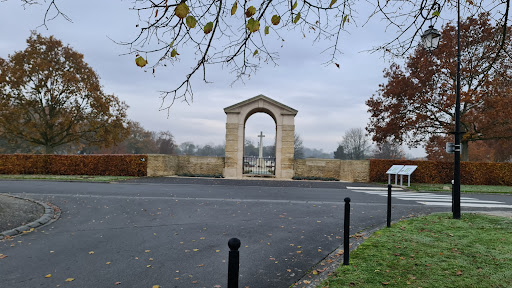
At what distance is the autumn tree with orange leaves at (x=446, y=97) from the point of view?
65.7 ft

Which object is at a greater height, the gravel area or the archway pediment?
the archway pediment

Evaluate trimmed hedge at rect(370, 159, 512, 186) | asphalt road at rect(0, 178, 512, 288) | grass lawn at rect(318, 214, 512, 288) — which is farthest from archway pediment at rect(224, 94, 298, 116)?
grass lawn at rect(318, 214, 512, 288)

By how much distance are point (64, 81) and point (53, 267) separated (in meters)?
26.6

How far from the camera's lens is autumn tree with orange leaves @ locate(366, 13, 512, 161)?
65.7ft

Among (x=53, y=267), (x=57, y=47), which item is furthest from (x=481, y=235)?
(x=57, y=47)

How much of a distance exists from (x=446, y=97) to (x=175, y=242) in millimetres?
21059

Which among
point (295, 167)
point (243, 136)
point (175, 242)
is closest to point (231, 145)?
point (243, 136)

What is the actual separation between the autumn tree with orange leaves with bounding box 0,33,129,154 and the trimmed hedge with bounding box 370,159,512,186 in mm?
22528

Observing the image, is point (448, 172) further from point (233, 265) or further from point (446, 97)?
point (233, 265)

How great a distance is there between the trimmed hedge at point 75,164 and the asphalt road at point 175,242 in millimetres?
11261

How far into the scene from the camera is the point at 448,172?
66.4 ft

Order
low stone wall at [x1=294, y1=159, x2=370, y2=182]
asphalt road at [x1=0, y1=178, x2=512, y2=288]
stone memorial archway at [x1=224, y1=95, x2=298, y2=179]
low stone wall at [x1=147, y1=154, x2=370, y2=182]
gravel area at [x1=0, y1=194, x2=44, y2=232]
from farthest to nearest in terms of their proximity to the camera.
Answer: low stone wall at [x1=294, y1=159, x2=370, y2=182] → stone memorial archway at [x1=224, y1=95, x2=298, y2=179] → low stone wall at [x1=147, y1=154, x2=370, y2=182] → gravel area at [x1=0, y1=194, x2=44, y2=232] → asphalt road at [x1=0, y1=178, x2=512, y2=288]

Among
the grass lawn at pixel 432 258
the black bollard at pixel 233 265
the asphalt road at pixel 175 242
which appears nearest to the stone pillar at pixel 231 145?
the asphalt road at pixel 175 242

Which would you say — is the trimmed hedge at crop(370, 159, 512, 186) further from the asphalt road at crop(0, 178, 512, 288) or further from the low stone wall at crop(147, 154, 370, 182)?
the asphalt road at crop(0, 178, 512, 288)
